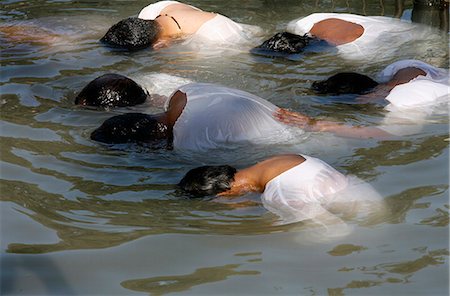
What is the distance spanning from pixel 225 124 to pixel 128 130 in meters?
0.56

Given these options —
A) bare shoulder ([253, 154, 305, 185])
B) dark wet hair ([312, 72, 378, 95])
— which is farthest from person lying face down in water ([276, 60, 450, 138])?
bare shoulder ([253, 154, 305, 185])

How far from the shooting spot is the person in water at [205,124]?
200 inches

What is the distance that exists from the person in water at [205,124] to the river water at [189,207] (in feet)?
0.34

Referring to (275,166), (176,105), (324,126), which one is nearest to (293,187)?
(275,166)

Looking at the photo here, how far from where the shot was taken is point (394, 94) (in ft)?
18.6

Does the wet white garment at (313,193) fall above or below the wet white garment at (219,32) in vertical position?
below

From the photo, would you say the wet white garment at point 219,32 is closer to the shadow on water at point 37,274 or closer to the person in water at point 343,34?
the person in water at point 343,34

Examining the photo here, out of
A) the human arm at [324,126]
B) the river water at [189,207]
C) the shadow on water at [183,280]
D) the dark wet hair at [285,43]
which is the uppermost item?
the dark wet hair at [285,43]

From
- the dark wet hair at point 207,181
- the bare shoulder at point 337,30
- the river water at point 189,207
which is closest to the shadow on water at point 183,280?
the river water at point 189,207

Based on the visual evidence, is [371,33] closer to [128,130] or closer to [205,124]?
[205,124]

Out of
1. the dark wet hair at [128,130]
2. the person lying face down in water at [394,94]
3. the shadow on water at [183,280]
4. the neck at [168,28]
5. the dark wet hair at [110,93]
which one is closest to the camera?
the shadow on water at [183,280]

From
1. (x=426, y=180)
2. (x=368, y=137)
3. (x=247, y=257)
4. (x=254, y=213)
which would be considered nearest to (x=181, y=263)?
(x=247, y=257)

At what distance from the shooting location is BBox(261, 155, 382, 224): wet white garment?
13.4 feet

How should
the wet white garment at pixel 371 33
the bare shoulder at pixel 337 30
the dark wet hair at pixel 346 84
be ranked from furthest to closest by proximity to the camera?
the bare shoulder at pixel 337 30 → the wet white garment at pixel 371 33 → the dark wet hair at pixel 346 84
